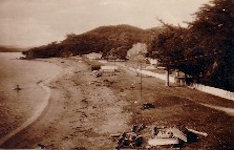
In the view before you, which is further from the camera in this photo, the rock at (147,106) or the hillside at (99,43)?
the hillside at (99,43)

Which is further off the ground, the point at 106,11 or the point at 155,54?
the point at 106,11

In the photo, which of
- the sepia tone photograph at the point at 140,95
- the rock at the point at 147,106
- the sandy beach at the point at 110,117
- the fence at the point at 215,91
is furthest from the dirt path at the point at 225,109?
the rock at the point at 147,106

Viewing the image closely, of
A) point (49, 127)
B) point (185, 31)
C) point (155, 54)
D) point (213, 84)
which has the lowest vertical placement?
point (49, 127)

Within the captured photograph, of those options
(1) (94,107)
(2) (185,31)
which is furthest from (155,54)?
(1) (94,107)

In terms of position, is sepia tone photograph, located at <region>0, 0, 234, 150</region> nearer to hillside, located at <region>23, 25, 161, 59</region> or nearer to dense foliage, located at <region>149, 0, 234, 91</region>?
dense foliage, located at <region>149, 0, 234, 91</region>

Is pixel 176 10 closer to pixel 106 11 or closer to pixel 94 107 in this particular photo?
pixel 106 11

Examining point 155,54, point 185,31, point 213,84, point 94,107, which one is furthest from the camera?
point 155,54

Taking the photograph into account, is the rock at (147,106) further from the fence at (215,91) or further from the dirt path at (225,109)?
the fence at (215,91)
